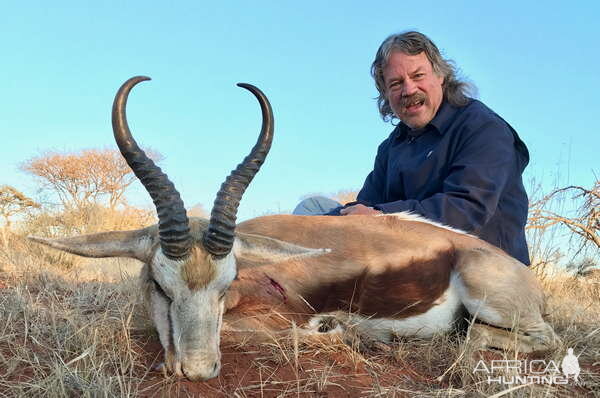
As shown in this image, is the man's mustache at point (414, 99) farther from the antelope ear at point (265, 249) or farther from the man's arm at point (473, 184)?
the antelope ear at point (265, 249)

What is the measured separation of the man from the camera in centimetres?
442

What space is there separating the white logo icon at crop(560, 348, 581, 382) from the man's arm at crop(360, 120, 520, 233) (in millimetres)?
1304

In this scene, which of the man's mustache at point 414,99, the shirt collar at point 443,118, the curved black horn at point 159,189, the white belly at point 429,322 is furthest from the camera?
the man's mustache at point 414,99

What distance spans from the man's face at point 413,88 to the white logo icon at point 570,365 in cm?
291

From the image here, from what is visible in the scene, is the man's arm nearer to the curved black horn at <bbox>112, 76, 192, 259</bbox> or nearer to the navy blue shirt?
the navy blue shirt

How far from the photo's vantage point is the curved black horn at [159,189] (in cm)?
296

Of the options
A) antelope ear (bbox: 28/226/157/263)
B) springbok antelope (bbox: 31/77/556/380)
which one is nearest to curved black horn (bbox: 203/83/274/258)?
springbok antelope (bbox: 31/77/556/380)

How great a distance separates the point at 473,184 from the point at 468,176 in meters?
0.09

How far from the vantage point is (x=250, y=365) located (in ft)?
9.89

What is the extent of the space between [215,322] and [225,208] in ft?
2.22

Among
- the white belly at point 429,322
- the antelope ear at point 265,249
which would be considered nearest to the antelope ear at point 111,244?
the antelope ear at point 265,249

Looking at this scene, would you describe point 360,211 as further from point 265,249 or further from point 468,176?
point 265,249

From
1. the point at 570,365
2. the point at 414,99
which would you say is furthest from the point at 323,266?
the point at 414,99

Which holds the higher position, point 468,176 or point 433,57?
point 433,57
